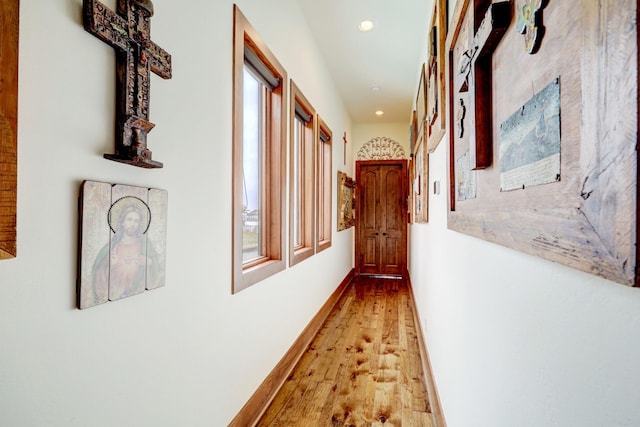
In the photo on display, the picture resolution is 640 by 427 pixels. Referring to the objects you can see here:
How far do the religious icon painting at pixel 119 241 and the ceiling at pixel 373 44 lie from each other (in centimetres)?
252

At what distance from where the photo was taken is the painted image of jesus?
951 millimetres

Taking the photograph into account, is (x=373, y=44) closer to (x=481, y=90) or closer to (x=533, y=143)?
(x=481, y=90)

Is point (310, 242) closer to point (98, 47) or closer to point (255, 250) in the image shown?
point (255, 250)

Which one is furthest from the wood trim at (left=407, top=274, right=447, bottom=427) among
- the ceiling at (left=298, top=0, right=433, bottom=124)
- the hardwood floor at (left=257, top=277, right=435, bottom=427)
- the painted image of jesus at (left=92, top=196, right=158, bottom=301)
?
the ceiling at (left=298, top=0, right=433, bottom=124)

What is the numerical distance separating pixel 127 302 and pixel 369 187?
579 cm

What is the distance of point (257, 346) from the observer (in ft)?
6.72

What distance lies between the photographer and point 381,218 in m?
6.57

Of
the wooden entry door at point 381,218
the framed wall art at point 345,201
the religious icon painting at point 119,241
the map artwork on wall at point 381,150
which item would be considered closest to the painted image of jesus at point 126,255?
the religious icon painting at point 119,241

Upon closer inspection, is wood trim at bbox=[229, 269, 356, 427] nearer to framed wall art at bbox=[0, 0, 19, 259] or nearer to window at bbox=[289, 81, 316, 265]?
window at bbox=[289, 81, 316, 265]

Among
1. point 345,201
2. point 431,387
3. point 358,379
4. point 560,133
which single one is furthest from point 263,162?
point 345,201

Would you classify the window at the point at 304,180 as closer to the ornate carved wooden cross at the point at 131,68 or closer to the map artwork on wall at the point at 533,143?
the ornate carved wooden cross at the point at 131,68

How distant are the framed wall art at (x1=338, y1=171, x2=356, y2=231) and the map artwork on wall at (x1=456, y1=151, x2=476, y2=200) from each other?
3.66 metres

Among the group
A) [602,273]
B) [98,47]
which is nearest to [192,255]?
[98,47]

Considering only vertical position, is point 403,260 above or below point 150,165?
below
